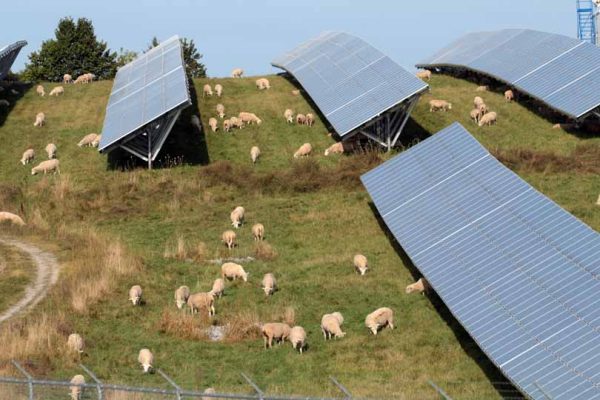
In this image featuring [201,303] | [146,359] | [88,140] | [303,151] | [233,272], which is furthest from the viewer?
[88,140]

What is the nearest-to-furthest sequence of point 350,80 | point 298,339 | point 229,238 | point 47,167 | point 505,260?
1. point 298,339
2. point 505,260
3. point 229,238
4. point 47,167
5. point 350,80

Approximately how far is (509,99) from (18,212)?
1162 inches

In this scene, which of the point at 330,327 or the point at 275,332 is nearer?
the point at 275,332

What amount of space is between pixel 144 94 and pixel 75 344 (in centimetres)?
3388

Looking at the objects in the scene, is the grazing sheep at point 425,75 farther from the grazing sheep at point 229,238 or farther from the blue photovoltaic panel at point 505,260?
the grazing sheep at point 229,238

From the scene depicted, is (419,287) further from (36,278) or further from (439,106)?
(439,106)

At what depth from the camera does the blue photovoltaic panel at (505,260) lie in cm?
2855

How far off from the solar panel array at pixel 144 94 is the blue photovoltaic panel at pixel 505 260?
15.1 meters

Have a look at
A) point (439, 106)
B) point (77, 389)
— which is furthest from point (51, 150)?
point (77, 389)

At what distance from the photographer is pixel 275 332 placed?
34.0 metres

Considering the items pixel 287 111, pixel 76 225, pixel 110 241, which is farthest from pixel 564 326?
pixel 287 111

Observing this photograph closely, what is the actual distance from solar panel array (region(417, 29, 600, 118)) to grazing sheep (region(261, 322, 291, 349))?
30.2 meters

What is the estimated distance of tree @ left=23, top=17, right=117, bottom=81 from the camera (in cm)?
11006

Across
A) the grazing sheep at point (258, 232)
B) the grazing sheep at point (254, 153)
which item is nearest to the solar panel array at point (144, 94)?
the grazing sheep at point (254, 153)
